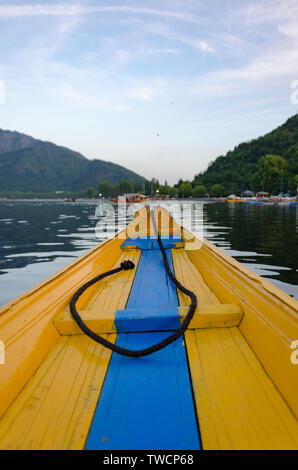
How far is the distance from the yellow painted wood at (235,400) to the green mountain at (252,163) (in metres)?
97.2

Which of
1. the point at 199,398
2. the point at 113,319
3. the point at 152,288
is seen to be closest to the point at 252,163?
A: the point at 152,288

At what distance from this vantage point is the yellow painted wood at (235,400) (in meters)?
1.32

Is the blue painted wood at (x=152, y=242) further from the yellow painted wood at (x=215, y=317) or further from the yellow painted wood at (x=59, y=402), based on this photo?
the yellow painted wood at (x=59, y=402)

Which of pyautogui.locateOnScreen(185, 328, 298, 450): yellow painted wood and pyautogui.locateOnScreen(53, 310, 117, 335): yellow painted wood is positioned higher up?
pyautogui.locateOnScreen(53, 310, 117, 335): yellow painted wood

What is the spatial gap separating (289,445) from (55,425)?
4.01ft

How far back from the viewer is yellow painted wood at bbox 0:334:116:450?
1.34 m

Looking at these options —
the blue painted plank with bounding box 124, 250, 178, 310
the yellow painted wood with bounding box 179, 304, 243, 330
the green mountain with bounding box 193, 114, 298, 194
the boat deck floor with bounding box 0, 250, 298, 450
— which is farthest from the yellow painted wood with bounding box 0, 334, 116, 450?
the green mountain with bounding box 193, 114, 298, 194

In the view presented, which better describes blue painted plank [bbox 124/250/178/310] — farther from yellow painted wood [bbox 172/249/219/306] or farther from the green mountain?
the green mountain

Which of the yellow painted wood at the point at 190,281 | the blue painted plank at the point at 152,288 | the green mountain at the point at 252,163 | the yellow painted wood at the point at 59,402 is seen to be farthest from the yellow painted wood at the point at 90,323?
the green mountain at the point at 252,163

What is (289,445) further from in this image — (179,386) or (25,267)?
(25,267)

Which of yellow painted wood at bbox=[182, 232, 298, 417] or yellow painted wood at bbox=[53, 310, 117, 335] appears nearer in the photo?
yellow painted wood at bbox=[182, 232, 298, 417]

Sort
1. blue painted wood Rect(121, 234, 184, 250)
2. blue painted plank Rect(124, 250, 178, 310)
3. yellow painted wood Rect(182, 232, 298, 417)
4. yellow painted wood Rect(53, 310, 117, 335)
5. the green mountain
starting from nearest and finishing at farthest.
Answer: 1. yellow painted wood Rect(182, 232, 298, 417)
2. yellow painted wood Rect(53, 310, 117, 335)
3. blue painted plank Rect(124, 250, 178, 310)
4. blue painted wood Rect(121, 234, 184, 250)
5. the green mountain

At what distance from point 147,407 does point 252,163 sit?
14112 centimetres

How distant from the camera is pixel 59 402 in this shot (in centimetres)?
159
